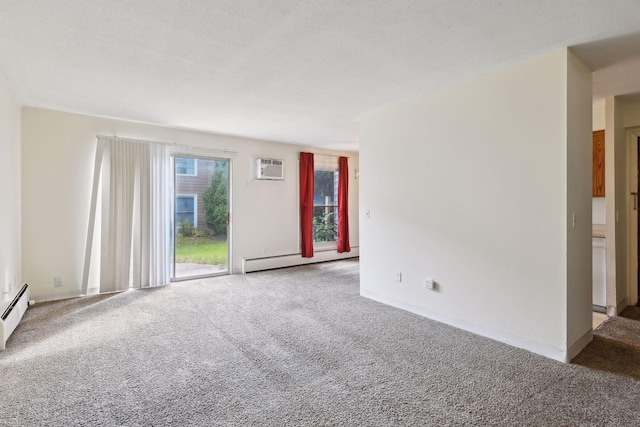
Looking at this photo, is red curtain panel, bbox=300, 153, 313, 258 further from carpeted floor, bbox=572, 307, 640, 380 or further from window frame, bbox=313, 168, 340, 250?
carpeted floor, bbox=572, 307, 640, 380

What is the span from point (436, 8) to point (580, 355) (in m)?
2.77

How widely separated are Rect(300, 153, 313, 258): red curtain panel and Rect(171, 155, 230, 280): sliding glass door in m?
1.50

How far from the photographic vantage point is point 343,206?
22.5 feet

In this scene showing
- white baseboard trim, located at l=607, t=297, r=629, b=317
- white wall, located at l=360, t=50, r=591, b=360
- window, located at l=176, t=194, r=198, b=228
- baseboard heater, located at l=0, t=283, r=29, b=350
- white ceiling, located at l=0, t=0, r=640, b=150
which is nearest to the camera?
white ceiling, located at l=0, t=0, r=640, b=150

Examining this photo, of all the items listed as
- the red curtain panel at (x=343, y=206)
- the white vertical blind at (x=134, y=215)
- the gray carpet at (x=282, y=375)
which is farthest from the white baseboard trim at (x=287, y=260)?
the gray carpet at (x=282, y=375)

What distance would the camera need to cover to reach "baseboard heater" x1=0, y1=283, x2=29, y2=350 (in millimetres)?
2639

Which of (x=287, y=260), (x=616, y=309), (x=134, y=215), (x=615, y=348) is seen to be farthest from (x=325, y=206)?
(x=615, y=348)

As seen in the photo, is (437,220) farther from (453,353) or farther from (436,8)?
(436,8)

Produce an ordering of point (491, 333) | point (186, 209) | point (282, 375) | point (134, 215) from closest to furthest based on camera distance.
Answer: point (282, 375)
point (491, 333)
point (134, 215)
point (186, 209)

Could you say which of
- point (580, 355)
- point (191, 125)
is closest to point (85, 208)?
point (191, 125)

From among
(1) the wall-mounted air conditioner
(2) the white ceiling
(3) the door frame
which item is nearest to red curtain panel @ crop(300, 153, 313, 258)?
(1) the wall-mounted air conditioner

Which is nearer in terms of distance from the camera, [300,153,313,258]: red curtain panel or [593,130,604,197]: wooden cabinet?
[593,130,604,197]: wooden cabinet

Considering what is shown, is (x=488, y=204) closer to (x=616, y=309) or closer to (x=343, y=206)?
(x=616, y=309)

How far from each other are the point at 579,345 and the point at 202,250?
16.3 feet
